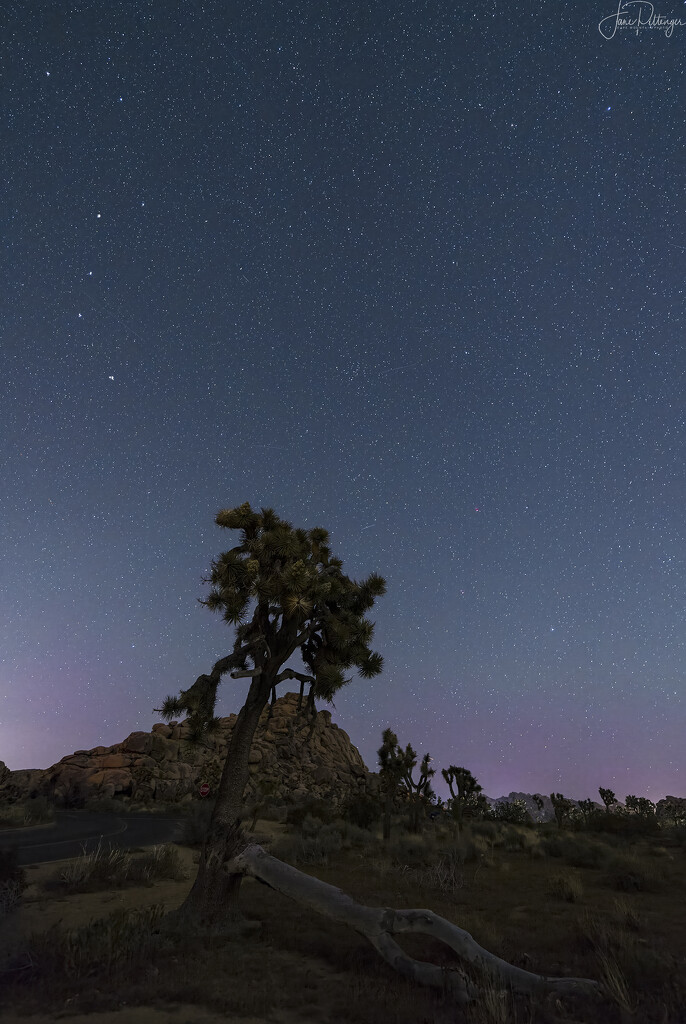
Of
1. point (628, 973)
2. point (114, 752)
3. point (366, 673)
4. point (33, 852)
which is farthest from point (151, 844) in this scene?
point (114, 752)

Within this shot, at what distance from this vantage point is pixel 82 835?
20656 millimetres

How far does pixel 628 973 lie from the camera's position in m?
6.63

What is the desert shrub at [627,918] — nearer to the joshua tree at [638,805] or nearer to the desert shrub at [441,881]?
the desert shrub at [441,881]

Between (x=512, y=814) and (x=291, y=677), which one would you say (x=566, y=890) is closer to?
(x=291, y=677)

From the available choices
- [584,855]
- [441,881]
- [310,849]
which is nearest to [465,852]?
[584,855]

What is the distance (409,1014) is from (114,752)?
49.2m

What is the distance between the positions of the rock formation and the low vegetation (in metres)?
19.5

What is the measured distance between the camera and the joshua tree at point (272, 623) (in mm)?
12180

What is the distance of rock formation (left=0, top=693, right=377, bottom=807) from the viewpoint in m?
40.4

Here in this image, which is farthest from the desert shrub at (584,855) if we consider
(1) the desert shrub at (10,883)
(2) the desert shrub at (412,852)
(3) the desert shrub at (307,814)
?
(1) the desert shrub at (10,883)

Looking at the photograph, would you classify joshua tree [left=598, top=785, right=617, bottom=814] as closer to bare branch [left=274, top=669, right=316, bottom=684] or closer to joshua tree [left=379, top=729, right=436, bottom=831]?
joshua tree [left=379, top=729, right=436, bottom=831]

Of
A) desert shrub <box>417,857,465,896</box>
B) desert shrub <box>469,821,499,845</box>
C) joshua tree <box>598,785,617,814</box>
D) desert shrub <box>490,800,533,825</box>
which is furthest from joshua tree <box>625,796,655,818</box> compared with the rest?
desert shrub <box>417,857,465,896</box>

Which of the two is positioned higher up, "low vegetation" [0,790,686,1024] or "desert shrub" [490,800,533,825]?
"desert shrub" [490,800,533,825]

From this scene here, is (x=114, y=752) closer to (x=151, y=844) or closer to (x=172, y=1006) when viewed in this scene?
(x=151, y=844)
